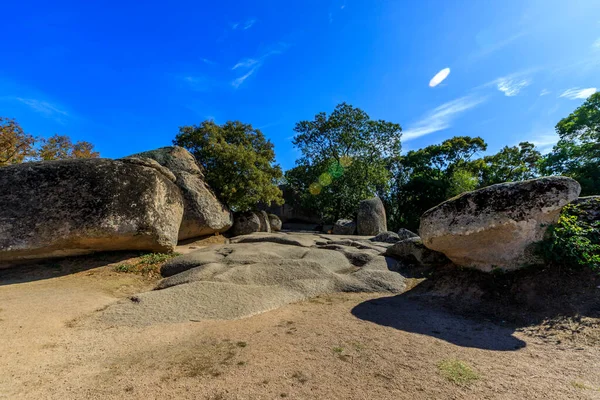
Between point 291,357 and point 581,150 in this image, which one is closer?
point 291,357

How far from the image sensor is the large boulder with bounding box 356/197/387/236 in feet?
59.4

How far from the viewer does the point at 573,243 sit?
195 inches

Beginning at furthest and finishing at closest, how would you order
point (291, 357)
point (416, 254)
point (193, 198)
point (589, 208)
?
point (193, 198) < point (416, 254) < point (589, 208) < point (291, 357)

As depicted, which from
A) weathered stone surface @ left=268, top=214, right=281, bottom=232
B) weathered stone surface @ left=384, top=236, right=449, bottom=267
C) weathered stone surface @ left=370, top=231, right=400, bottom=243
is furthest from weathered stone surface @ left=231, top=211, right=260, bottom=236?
weathered stone surface @ left=384, top=236, right=449, bottom=267

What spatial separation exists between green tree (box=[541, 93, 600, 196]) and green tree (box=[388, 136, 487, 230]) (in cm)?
581

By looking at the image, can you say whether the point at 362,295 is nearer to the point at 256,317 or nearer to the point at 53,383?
the point at 256,317

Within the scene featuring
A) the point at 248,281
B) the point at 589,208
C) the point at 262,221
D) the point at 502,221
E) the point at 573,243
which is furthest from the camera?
the point at 262,221

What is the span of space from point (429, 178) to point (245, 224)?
19605 millimetres

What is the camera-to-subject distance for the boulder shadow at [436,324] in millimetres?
3695

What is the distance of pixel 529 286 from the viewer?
497 centimetres

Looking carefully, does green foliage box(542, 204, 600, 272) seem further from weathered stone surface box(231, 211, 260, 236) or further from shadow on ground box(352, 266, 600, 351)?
weathered stone surface box(231, 211, 260, 236)

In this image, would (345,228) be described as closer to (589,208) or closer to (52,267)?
(589,208)

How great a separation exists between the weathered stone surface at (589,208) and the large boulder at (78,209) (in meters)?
10.1

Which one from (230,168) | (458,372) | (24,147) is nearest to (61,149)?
(24,147)
